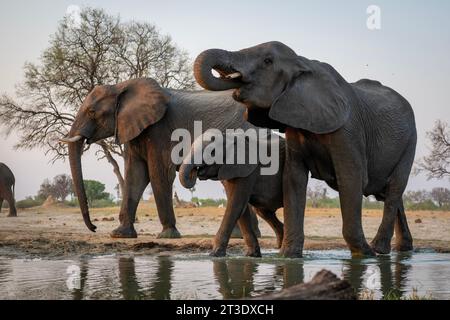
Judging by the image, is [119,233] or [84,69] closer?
[119,233]

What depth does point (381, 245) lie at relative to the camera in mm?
11891

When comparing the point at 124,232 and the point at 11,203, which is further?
the point at 11,203

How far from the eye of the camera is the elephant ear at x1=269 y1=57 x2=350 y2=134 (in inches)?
403

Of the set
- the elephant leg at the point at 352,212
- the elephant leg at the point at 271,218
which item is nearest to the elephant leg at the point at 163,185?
the elephant leg at the point at 271,218

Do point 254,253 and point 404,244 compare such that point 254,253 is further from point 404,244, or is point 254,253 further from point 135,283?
point 135,283

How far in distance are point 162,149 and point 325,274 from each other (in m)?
10.00

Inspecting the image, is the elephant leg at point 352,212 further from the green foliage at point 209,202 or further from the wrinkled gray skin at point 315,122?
the green foliage at point 209,202

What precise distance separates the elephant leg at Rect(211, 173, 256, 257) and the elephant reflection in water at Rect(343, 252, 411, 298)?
1.43 m

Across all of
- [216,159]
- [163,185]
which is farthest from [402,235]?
[163,185]

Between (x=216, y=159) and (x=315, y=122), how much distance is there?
1.26 m

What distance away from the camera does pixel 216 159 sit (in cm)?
1059

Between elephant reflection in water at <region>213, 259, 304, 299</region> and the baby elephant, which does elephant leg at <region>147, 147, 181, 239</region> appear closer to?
the baby elephant
